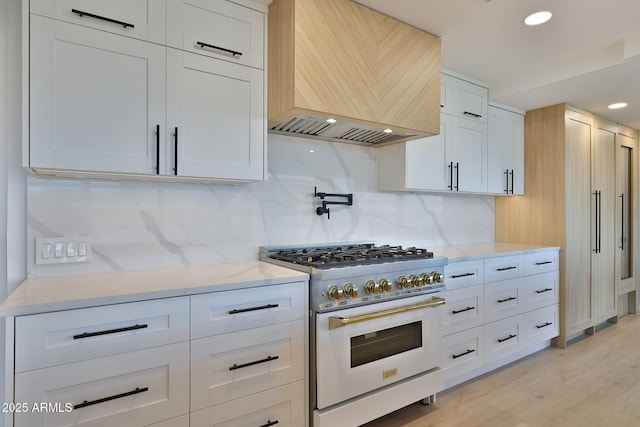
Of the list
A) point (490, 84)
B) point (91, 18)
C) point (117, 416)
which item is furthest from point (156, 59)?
point (490, 84)

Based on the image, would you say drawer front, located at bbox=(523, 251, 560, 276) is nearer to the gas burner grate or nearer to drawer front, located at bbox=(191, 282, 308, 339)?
the gas burner grate

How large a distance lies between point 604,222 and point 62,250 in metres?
4.71

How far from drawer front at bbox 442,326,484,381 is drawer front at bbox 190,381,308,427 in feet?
3.68

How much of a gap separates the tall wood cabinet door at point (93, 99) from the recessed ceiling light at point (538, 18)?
2.06m

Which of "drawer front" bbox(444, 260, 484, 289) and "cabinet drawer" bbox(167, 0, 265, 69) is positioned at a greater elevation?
"cabinet drawer" bbox(167, 0, 265, 69)

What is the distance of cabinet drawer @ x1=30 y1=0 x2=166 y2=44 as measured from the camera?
1.47 metres

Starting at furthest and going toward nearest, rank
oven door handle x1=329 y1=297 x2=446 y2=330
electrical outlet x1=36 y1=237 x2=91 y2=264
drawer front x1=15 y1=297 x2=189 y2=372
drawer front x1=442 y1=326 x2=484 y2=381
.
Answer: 1. drawer front x1=442 y1=326 x2=484 y2=381
2. oven door handle x1=329 y1=297 x2=446 y2=330
3. electrical outlet x1=36 y1=237 x2=91 y2=264
4. drawer front x1=15 y1=297 x2=189 y2=372

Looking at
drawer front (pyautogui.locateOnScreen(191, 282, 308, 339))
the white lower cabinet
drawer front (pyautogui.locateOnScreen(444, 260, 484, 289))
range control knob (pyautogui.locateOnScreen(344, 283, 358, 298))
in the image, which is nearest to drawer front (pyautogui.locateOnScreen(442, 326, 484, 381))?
the white lower cabinet

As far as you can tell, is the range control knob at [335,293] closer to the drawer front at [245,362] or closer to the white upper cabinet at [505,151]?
the drawer front at [245,362]

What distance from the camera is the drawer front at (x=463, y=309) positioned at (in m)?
2.45

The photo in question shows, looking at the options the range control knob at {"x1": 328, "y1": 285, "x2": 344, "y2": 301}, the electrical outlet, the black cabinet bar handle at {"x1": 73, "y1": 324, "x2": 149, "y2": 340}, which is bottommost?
the black cabinet bar handle at {"x1": 73, "y1": 324, "x2": 149, "y2": 340}

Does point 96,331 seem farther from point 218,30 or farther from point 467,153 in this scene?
point 467,153

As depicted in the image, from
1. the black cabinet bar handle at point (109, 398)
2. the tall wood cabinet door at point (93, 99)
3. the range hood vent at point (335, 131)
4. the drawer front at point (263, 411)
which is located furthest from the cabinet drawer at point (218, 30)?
the drawer front at point (263, 411)

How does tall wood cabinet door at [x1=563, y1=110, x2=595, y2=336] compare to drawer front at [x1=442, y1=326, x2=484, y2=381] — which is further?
tall wood cabinet door at [x1=563, y1=110, x2=595, y2=336]
